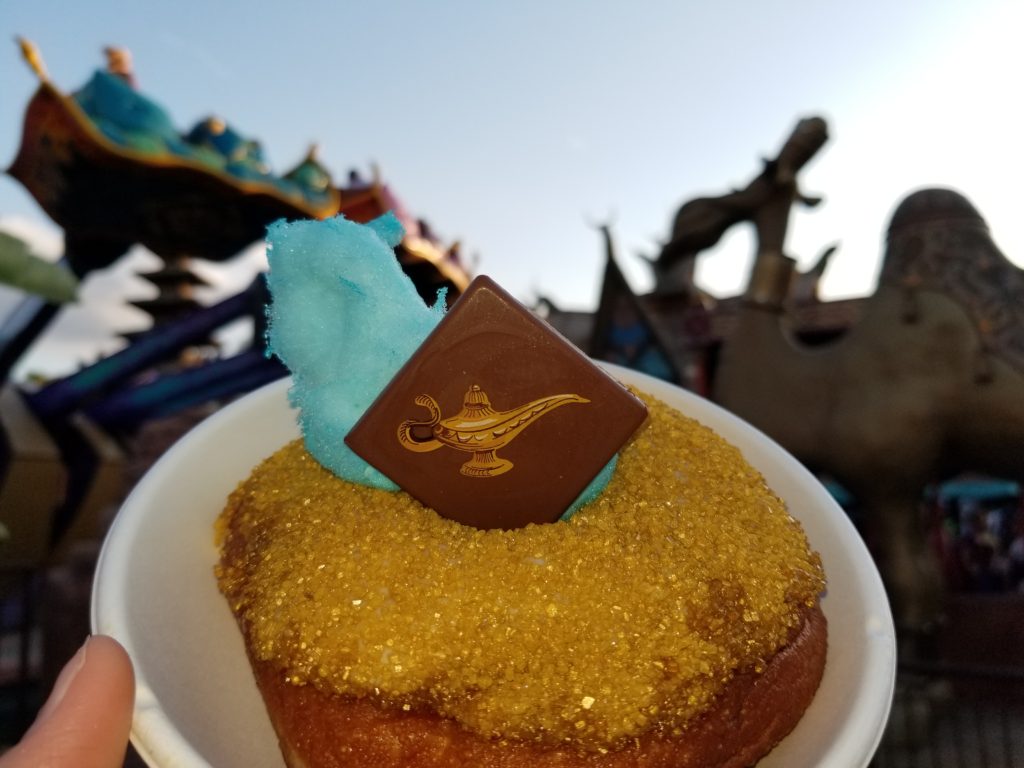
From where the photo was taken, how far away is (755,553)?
2.77 feet

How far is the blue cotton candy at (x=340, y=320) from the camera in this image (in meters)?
0.86

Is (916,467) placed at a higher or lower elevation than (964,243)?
lower

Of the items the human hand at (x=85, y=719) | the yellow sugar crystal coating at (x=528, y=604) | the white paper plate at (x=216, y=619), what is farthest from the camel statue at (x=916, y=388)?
the human hand at (x=85, y=719)

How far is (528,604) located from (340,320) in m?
0.45

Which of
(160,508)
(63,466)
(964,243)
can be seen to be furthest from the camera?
(63,466)

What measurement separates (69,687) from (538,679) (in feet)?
1.47

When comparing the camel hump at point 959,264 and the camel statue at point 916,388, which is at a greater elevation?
the camel hump at point 959,264

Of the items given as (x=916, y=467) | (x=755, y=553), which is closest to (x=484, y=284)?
(x=755, y=553)

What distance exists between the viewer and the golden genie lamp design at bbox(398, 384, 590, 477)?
2.64 ft

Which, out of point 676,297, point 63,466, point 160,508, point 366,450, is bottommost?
point 63,466

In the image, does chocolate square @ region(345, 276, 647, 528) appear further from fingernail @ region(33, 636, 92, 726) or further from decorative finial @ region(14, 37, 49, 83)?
decorative finial @ region(14, 37, 49, 83)

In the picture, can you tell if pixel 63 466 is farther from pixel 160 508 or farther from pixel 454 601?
pixel 454 601

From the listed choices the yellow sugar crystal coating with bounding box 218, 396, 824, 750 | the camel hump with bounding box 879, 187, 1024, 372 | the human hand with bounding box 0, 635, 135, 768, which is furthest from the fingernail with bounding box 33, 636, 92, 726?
the camel hump with bounding box 879, 187, 1024, 372

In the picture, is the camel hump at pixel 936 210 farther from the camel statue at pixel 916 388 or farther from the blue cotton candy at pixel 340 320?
the blue cotton candy at pixel 340 320
